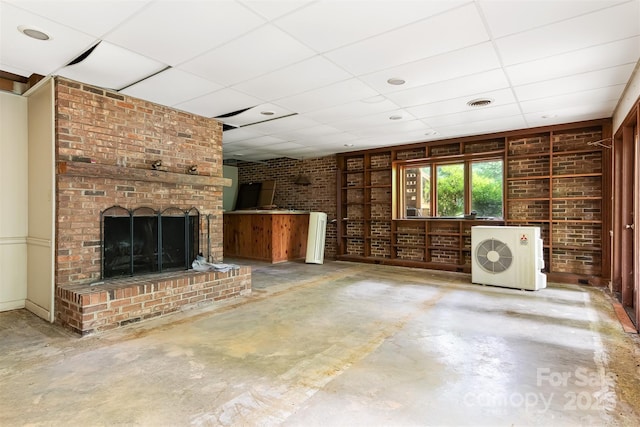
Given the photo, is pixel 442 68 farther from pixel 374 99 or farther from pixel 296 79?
pixel 296 79

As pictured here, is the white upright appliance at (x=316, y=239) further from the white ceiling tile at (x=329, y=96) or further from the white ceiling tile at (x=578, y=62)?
the white ceiling tile at (x=578, y=62)

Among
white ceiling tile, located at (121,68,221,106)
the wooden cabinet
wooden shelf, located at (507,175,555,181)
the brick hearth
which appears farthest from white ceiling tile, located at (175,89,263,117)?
wooden shelf, located at (507,175,555,181)

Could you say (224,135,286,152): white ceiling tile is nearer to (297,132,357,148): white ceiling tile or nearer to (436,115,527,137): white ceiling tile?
(297,132,357,148): white ceiling tile

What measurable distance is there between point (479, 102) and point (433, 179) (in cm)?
283

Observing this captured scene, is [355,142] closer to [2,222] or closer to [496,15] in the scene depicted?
[496,15]

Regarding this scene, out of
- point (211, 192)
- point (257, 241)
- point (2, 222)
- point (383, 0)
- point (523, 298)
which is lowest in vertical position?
point (523, 298)

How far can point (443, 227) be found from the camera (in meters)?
7.23

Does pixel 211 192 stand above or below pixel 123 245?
above

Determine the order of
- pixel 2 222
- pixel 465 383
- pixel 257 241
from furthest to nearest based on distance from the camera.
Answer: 1. pixel 257 241
2. pixel 2 222
3. pixel 465 383

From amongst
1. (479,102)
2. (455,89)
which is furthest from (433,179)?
(455,89)

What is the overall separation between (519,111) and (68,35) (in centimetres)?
560

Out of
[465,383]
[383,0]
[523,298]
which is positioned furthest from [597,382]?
[383,0]

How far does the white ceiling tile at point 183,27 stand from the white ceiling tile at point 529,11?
1.79 meters

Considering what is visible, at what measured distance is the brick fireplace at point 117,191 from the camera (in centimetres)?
364
